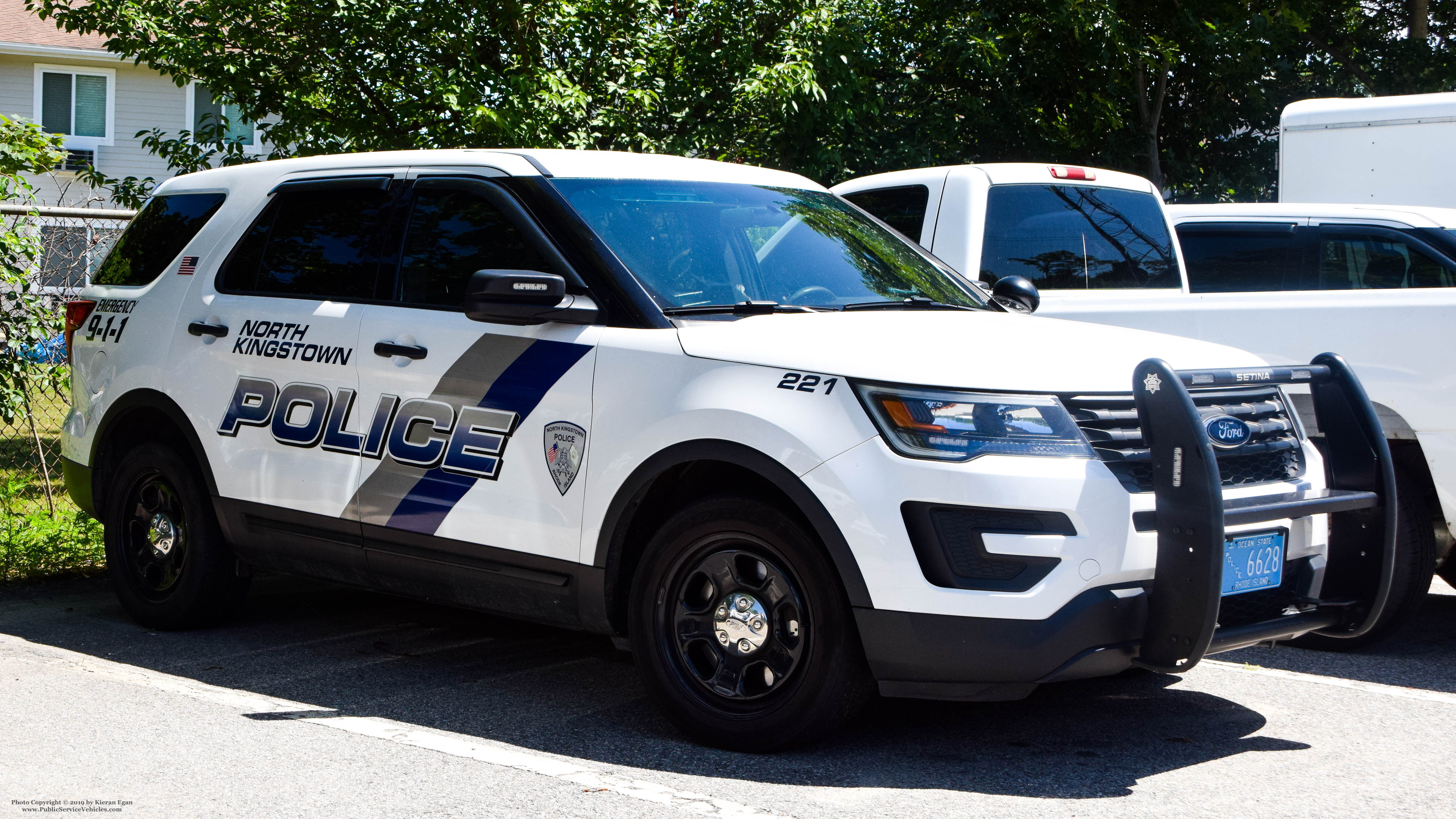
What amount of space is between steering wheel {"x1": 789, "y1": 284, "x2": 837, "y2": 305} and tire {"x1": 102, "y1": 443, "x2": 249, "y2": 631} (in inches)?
107

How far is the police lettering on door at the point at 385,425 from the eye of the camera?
15.8ft

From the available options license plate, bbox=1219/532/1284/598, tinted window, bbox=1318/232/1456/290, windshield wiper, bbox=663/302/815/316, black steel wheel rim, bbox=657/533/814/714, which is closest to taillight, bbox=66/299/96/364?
windshield wiper, bbox=663/302/815/316

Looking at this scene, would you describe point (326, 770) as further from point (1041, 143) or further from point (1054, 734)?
point (1041, 143)

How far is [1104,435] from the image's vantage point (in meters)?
3.94

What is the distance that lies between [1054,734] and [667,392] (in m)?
1.70

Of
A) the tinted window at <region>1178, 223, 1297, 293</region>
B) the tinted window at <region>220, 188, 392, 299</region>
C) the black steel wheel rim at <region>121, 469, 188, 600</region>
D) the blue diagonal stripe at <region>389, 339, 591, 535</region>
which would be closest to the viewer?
the blue diagonal stripe at <region>389, 339, 591, 535</region>

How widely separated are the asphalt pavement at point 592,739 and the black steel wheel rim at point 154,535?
0.25m

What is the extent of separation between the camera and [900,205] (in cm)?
787

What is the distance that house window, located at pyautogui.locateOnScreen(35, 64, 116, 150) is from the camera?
24906mm

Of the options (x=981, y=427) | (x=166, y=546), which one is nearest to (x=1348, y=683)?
(x=981, y=427)

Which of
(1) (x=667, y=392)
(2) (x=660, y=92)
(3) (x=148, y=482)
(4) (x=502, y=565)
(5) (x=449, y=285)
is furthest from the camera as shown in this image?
(2) (x=660, y=92)

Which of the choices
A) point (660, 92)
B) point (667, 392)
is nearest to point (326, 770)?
→ point (667, 392)

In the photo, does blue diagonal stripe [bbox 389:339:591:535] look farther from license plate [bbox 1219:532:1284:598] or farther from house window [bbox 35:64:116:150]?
house window [bbox 35:64:116:150]

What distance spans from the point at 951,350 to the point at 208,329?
10.9ft
